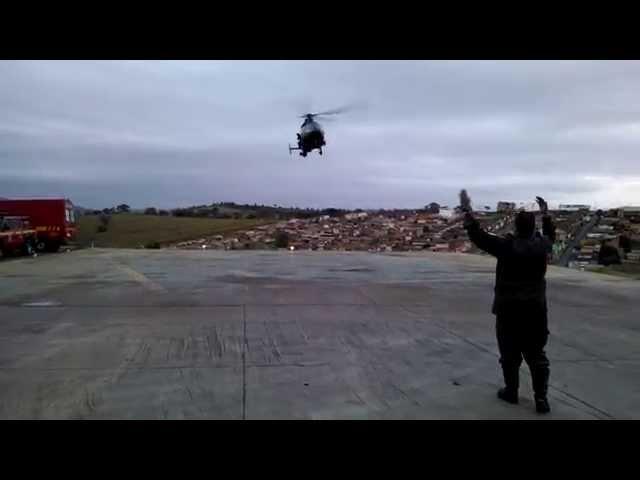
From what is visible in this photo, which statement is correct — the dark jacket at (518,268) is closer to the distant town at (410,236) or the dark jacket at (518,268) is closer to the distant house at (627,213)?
the distant town at (410,236)

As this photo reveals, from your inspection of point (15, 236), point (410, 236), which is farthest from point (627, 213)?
point (15, 236)

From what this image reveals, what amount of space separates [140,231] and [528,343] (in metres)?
40.6

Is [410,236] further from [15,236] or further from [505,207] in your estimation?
[505,207]

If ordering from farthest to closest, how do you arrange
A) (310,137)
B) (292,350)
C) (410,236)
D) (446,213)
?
(410,236) < (310,137) < (292,350) < (446,213)

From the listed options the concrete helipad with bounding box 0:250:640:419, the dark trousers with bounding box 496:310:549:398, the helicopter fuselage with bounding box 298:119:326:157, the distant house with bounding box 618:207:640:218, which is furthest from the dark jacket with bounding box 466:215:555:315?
the distant house with bounding box 618:207:640:218

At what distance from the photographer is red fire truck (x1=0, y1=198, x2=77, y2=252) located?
27453mm

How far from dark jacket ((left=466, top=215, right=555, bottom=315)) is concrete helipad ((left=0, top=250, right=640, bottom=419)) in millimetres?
938

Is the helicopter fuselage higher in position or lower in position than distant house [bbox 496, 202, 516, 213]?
higher

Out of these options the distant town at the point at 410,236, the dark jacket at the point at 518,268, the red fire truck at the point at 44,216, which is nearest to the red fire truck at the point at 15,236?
the red fire truck at the point at 44,216

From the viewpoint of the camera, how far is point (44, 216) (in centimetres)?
2773

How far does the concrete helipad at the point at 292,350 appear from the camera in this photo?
16.6ft

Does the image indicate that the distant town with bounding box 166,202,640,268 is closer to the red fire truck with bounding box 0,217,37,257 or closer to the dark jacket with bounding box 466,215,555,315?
the dark jacket with bounding box 466,215,555,315

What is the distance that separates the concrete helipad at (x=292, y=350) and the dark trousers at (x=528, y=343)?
30 cm
